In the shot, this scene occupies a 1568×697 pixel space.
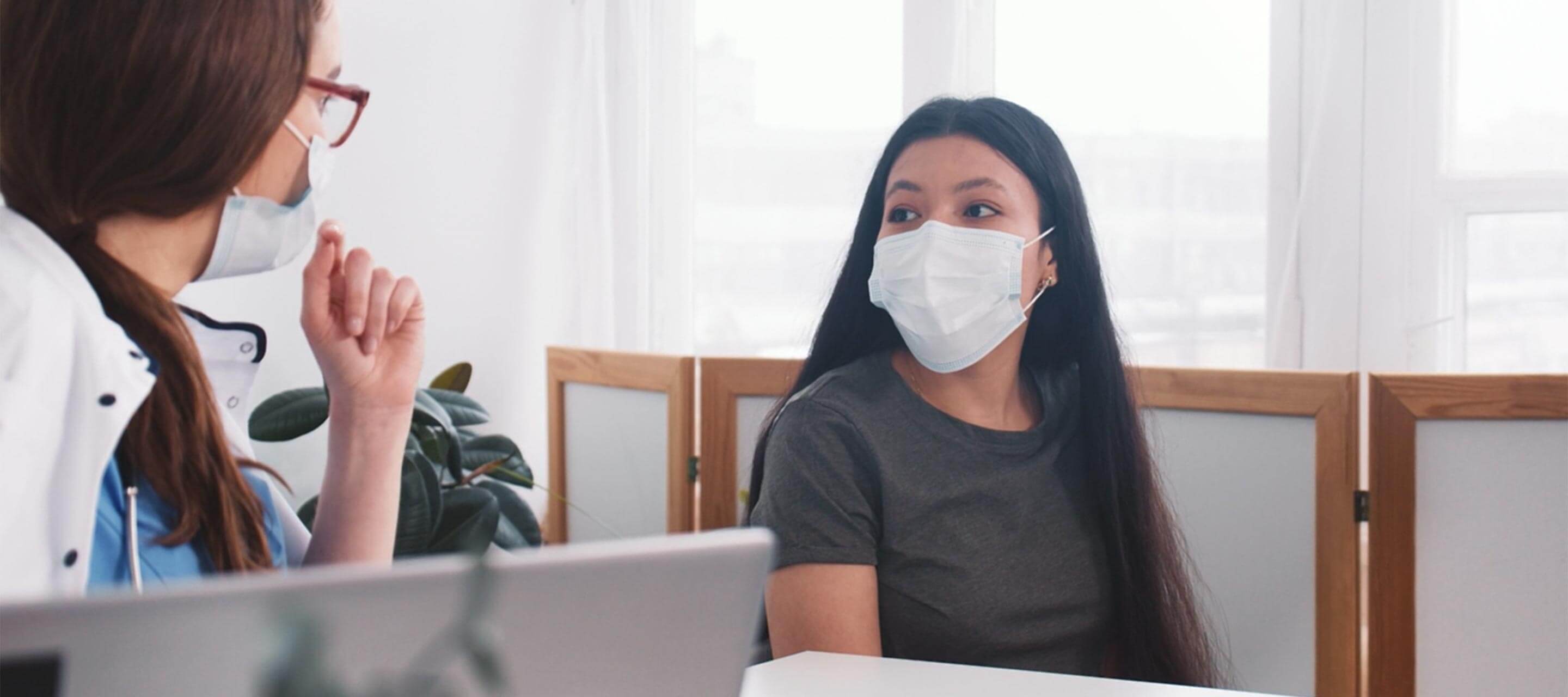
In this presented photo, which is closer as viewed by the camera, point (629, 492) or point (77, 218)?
point (77, 218)

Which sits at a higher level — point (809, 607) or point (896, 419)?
point (896, 419)

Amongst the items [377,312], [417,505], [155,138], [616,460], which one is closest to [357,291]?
[377,312]

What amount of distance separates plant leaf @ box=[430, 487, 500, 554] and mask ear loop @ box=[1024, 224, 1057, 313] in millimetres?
1194

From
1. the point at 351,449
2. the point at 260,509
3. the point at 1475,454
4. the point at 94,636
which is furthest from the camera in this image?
the point at 1475,454

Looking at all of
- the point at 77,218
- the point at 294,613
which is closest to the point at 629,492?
the point at 77,218

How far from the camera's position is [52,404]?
0.77 m

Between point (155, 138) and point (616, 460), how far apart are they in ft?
5.68

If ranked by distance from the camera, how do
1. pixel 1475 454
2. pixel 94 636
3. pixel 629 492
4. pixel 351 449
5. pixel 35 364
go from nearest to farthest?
pixel 94 636 < pixel 35 364 < pixel 351 449 < pixel 1475 454 < pixel 629 492

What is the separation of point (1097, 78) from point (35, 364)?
233 cm

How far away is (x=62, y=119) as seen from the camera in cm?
82

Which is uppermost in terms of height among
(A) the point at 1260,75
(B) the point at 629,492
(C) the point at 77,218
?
(A) the point at 1260,75

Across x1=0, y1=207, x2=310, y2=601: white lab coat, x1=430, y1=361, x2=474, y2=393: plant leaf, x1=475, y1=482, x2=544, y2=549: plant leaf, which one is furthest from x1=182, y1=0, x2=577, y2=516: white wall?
x1=0, y1=207, x2=310, y2=601: white lab coat

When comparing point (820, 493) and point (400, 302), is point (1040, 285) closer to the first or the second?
point (820, 493)

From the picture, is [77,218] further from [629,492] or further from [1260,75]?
[1260,75]
